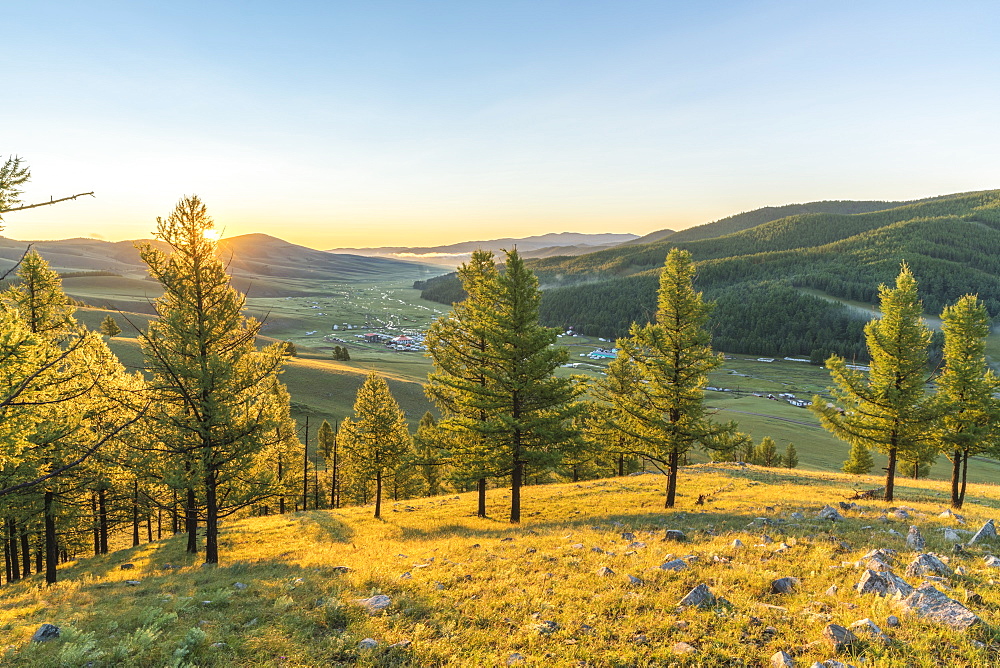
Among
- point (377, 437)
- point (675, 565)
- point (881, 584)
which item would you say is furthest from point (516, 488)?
point (881, 584)

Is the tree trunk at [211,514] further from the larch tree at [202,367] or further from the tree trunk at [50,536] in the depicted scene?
the tree trunk at [50,536]

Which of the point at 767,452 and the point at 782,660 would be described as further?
the point at 767,452

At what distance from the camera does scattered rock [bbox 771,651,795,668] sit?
22.6 feet

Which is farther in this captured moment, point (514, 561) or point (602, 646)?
point (514, 561)

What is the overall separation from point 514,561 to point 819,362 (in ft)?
718

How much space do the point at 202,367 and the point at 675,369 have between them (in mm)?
20090

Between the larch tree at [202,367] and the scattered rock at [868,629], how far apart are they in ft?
60.8

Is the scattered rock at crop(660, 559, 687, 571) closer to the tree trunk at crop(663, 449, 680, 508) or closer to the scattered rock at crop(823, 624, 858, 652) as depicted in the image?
the scattered rock at crop(823, 624, 858, 652)

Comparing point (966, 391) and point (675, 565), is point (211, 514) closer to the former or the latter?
point (675, 565)

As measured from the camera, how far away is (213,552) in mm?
18625

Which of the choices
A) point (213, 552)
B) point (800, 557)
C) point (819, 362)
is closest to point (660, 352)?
point (800, 557)

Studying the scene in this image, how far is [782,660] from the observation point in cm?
694

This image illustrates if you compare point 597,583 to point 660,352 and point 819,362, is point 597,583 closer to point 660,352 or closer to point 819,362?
point 660,352

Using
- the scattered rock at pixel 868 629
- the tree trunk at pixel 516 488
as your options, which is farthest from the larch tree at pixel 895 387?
the scattered rock at pixel 868 629
